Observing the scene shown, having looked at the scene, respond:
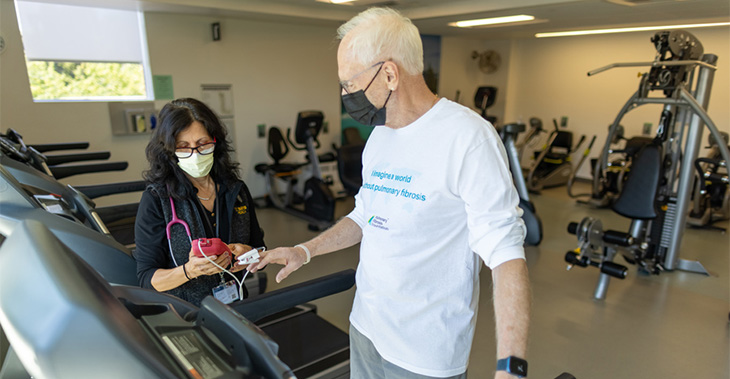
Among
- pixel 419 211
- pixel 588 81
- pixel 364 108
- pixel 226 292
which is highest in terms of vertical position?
pixel 588 81

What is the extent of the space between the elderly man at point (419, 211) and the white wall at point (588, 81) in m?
6.76

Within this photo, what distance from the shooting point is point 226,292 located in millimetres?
1550

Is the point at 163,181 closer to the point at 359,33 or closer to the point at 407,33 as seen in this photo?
the point at 359,33

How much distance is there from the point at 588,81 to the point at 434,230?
7.24 metres

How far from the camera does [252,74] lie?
217 inches

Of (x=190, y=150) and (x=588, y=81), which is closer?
(x=190, y=150)

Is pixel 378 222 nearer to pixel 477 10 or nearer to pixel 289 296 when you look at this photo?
pixel 289 296

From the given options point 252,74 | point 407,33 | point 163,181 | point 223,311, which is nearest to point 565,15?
point 252,74

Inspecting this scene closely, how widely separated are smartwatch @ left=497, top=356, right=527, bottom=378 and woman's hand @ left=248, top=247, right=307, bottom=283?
681 mm

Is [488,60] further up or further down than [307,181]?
further up

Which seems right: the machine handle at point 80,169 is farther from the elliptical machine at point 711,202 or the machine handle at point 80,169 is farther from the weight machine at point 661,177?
the elliptical machine at point 711,202

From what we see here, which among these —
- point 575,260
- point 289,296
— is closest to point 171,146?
point 289,296

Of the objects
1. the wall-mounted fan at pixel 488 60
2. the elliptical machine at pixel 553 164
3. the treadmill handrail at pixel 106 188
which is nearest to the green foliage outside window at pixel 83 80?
the treadmill handrail at pixel 106 188

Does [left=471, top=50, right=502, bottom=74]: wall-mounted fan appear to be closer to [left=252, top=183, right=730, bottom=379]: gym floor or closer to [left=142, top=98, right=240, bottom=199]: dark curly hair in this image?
[left=252, top=183, right=730, bottom=379]: gym floor
